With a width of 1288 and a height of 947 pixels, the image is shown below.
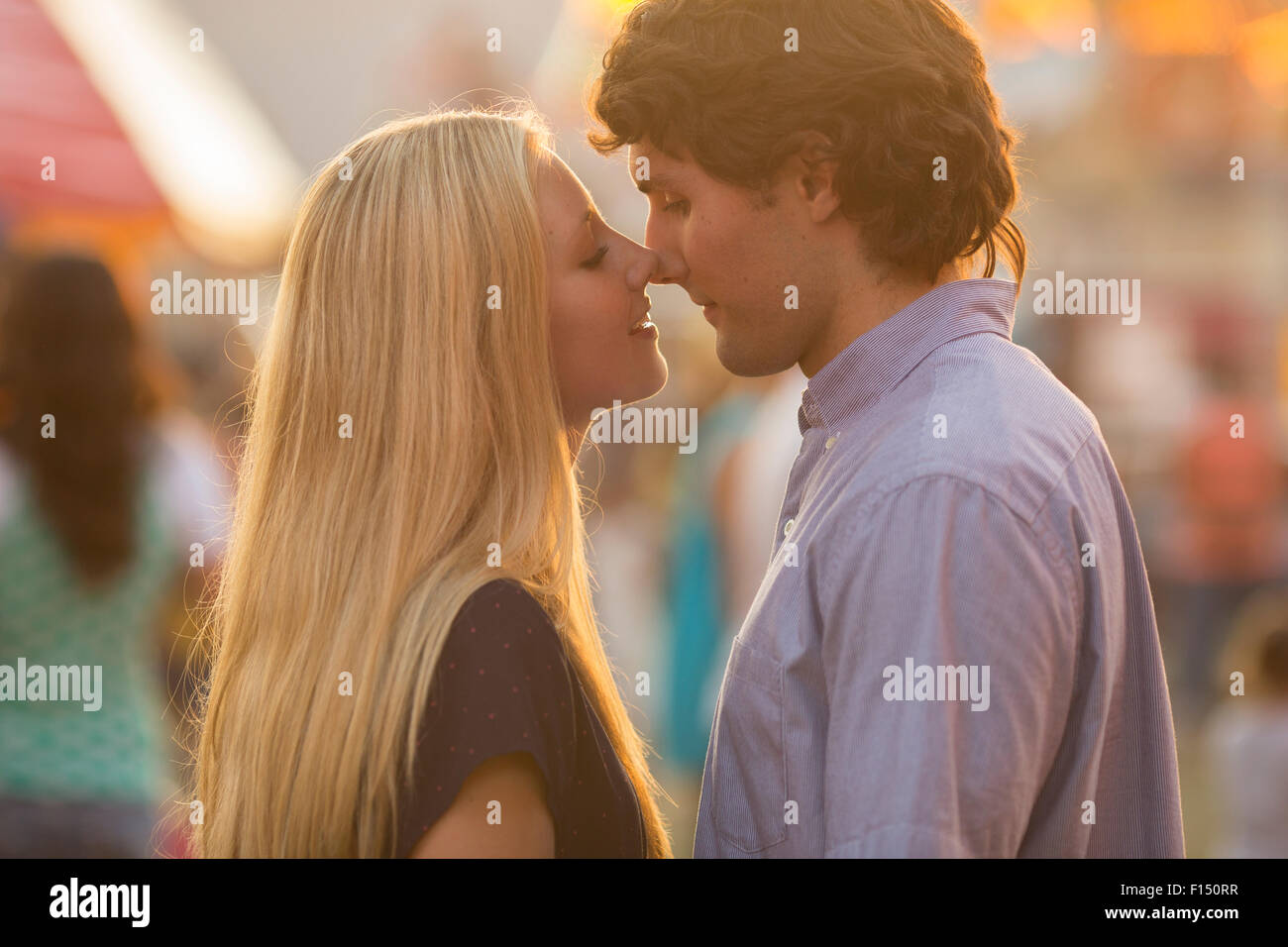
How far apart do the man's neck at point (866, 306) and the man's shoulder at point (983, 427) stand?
197mm

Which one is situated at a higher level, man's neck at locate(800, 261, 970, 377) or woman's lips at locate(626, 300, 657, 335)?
woman's lips at locate(626, 300, 657, 335)

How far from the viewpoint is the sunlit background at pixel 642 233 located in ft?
15.7

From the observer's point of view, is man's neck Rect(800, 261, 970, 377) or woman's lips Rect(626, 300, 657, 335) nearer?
man's neck Rect(800, 261, 970, 377)

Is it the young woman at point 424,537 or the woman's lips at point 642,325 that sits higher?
the woman's lips at point 642,325

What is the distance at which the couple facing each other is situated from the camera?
1679 millimetres

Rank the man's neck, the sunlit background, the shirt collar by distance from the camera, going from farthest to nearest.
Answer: the sunlit background → the man's neck → the shirt collar

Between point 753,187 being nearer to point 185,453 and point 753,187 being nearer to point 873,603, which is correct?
point 873,603

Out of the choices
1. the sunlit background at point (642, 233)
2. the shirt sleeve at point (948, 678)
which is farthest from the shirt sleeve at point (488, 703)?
the sunlit background at point (642, 233)

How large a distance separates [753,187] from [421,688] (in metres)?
1.09

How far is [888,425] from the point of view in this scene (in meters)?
1.90

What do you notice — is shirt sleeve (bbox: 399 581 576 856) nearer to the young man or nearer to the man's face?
the young man

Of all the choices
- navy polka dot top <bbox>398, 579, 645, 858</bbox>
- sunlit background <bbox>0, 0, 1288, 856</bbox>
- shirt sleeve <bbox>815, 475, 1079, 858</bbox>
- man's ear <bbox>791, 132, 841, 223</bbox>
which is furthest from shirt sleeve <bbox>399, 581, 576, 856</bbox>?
sunlit background <bbox>0, 0, 1288, 856</bbox>

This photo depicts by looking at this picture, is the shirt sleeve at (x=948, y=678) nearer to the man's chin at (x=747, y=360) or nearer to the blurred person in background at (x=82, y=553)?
the man's chin at (x=747, y=360)
